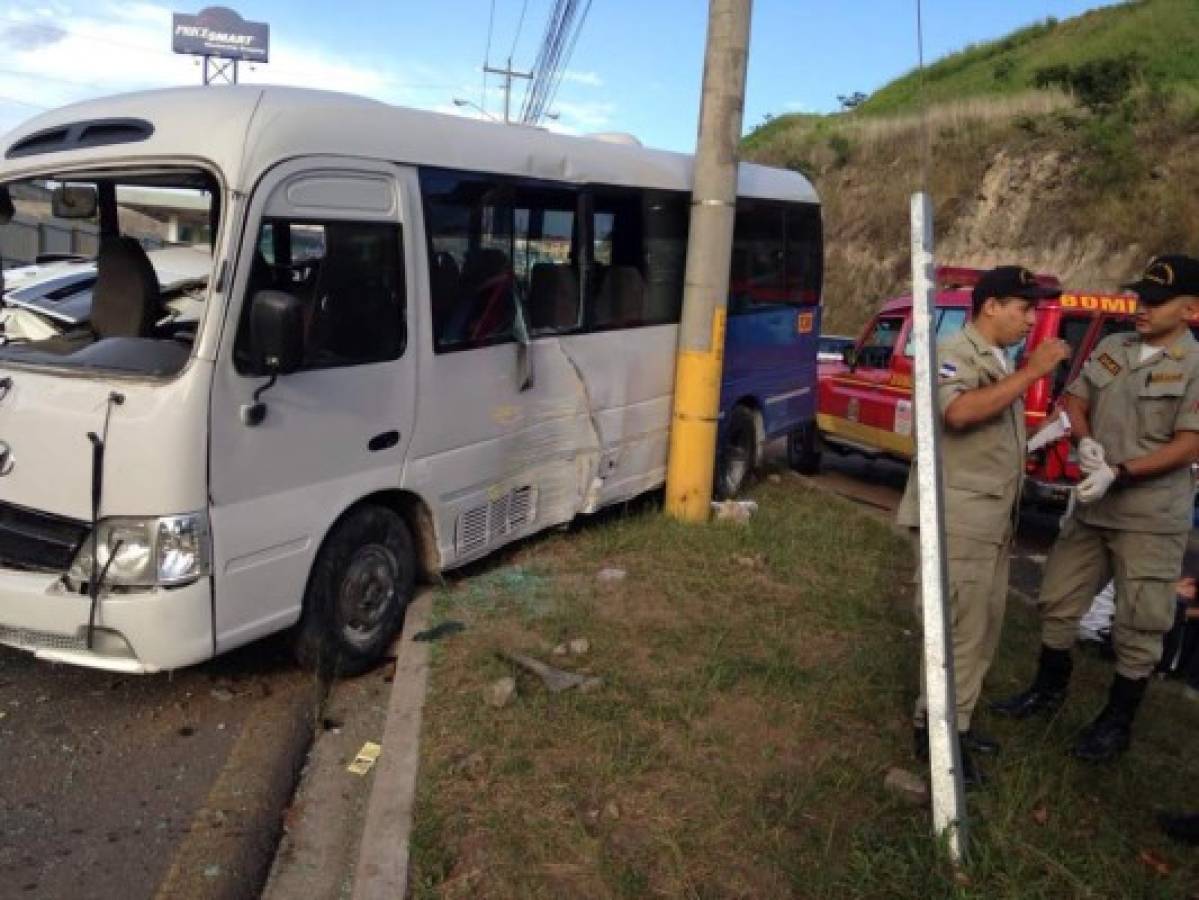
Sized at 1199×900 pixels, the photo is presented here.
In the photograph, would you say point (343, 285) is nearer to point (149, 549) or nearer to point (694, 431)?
point (149, 549)

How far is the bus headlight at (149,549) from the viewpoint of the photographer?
382 centimetres

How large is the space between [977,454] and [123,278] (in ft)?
12.8

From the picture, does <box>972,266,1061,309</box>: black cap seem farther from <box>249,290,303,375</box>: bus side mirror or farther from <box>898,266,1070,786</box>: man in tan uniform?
<box>249,290,303,375</box>: bus side mirror

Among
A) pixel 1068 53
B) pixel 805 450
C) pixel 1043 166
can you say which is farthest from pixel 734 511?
pixel 1068 53

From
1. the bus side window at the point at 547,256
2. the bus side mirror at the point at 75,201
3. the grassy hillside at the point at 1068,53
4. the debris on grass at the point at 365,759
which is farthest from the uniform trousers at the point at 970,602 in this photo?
the grassy hillside at the point at 1068,53

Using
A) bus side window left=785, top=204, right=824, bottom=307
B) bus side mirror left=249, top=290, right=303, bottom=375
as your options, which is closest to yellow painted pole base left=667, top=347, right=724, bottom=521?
bus side window left=785, top=204, right=824, bottom=307

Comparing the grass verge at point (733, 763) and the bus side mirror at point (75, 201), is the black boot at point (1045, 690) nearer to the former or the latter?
the grass verge at point (733, 763)

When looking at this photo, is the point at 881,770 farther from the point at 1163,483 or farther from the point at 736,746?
the point at 1163,483

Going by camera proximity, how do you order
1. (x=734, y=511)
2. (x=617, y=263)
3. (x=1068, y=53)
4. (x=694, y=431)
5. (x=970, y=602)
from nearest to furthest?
(x=970, y=602) → (x=617, y=263) → (x=694, y=431) → (x=734, y=511) → (x=1068, y=53)

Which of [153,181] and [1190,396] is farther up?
[153,181]

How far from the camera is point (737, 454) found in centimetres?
851

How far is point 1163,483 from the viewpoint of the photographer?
3.91 m

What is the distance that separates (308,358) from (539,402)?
1.83m

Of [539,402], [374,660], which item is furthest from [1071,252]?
[374,660]
